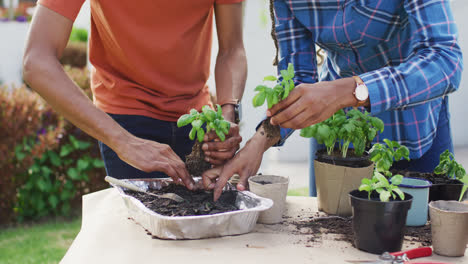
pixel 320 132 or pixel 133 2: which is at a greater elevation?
pixel 133 2

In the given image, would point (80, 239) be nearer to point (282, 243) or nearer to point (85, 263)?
point (85, 263)

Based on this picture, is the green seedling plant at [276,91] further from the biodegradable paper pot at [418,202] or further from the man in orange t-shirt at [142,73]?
the biodegradable paper pot at [418,202]

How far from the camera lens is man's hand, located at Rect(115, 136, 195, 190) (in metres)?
1.74

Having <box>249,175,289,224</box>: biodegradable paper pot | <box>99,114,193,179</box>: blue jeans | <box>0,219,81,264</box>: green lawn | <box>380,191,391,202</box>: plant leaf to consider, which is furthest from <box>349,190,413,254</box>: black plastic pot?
<box>0,219,81,264</box>: green lawn

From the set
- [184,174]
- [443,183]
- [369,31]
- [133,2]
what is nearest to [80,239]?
[184,174]

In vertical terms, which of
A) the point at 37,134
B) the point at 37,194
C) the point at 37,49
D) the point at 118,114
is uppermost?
the point at 37,49

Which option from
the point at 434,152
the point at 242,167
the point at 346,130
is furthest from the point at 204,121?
→ the point at 434,152

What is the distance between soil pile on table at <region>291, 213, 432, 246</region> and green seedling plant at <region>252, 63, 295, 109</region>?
0.43m

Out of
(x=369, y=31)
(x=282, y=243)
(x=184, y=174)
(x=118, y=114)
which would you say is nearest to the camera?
(x=282, y=243)

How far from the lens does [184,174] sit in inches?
69.3

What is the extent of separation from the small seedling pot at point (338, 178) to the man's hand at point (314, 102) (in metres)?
0.17

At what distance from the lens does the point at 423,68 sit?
164 centimetres

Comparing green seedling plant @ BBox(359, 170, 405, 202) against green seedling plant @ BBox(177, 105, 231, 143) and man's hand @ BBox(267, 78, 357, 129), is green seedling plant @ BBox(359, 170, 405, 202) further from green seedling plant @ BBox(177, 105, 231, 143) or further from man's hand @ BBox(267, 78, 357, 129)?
green seedling plant @ BBox(177, 105, 231, 143)

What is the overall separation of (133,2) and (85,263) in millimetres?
1164
